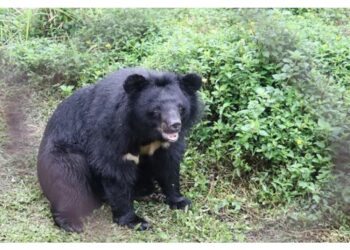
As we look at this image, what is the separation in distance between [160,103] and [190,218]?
2.86ft

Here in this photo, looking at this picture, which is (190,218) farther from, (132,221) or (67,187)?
(67,187)

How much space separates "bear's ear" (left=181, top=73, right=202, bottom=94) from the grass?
82 cm

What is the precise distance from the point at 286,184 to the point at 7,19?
3.29 meters

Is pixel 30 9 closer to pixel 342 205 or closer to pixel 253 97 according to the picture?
pixel 253 97

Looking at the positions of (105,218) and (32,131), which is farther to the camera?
(32,131)

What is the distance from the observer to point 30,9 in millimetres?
6234

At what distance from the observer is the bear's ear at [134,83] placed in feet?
13.2

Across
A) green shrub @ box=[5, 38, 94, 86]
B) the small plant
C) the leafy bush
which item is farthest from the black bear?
green shrub @ box=[5, 38, 94, 86]

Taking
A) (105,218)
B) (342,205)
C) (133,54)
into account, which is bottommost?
(105,218)

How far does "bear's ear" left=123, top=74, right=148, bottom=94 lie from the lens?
13.2ft

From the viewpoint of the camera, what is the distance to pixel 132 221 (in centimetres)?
434

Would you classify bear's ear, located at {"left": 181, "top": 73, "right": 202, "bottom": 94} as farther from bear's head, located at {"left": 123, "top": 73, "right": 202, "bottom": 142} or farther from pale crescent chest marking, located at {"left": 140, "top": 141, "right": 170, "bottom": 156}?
pale crescent chest marking, located at {"left": 140, "top": 141, "right": 170, "bottom": 156}

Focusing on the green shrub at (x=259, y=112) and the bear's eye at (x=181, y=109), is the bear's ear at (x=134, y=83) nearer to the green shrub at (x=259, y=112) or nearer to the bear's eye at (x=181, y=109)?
the bear's eye at (x=181, y=109)

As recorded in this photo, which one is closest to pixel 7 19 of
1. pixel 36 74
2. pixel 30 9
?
pixel 30 9
